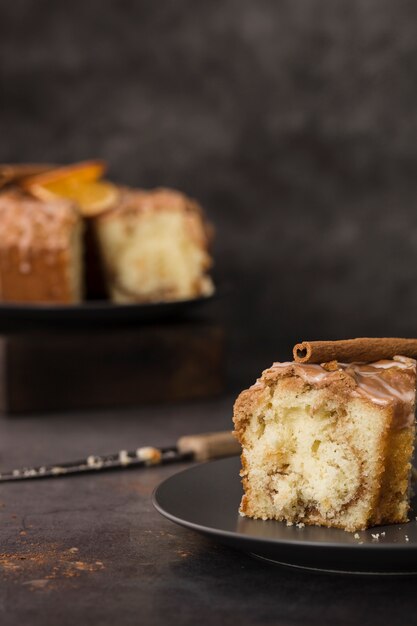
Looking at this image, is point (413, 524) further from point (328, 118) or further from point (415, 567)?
point (328, 118)

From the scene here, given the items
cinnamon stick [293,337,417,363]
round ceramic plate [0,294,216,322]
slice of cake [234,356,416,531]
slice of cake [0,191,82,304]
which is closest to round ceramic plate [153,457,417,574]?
slice of cake [234,356,416,531]

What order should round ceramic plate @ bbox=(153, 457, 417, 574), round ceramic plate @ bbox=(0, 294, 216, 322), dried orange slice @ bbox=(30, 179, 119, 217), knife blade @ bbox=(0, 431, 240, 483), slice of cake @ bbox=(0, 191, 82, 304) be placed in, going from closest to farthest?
round ceramic plate @ bbox=(153, 457, 417, 574) < knife blade @ bbox=(0, 431, 240, 483) < round ceramic plate @ bbox=(0, 294, 216, 322) < slice of cake @ bbox=(0, 191, 82, 304) < dried orange slice @ bbox=(30, 179, 119, 217)

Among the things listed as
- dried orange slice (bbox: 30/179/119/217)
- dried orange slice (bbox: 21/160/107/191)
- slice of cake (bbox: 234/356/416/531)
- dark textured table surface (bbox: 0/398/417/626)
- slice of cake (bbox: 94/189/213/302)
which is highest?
dried orange slice (bbox: 21/160/107/191)

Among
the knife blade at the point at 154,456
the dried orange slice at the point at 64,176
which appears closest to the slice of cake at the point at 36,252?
the dried orange slice at the point at 64,176

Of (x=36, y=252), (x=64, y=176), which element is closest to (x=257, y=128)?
(x=64, y=176)

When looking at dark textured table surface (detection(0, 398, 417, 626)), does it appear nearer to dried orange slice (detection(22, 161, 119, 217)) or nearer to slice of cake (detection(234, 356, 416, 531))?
slice of cake (detection(234, 356, 416, 531))
